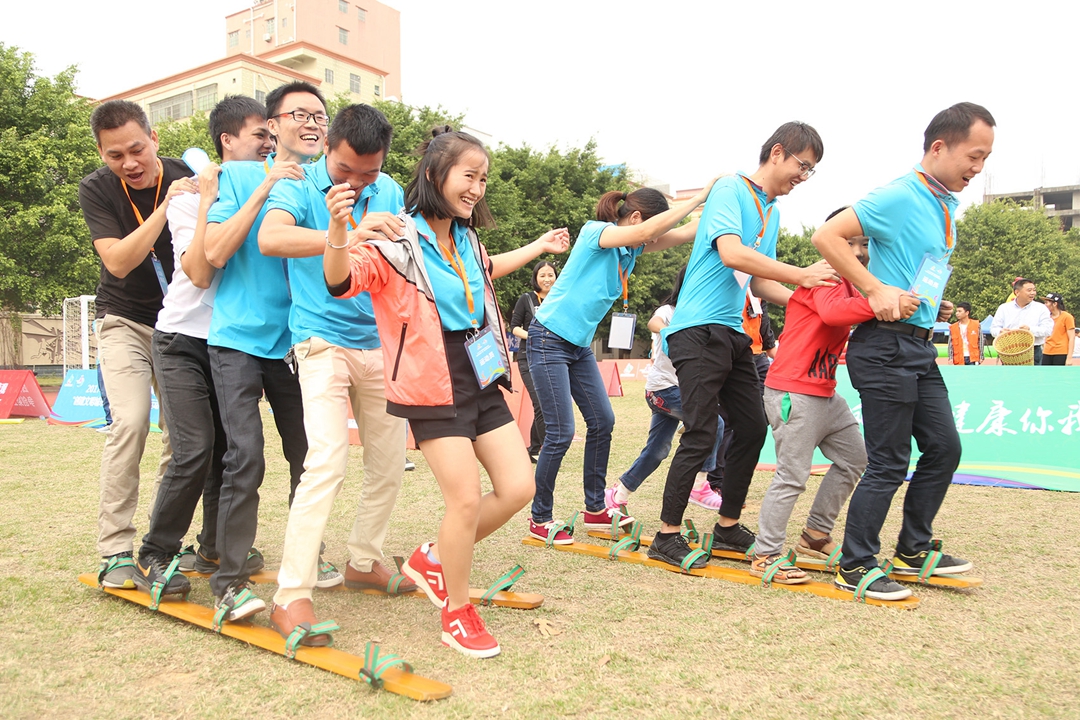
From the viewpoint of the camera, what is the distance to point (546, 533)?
4.56 m

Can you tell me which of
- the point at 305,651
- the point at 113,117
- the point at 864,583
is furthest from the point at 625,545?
the point at 113,117

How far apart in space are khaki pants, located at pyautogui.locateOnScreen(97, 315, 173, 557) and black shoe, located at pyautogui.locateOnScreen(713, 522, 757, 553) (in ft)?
9.52

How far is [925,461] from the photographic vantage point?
372 centimetres

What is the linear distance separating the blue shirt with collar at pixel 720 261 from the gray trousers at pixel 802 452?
1.75ft

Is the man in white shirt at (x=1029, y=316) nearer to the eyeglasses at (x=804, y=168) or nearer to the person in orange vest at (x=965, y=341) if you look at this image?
the person in orange vest at (x=965, y=341)

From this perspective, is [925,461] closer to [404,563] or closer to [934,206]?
[934,206]

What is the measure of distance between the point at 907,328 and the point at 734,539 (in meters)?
1.52

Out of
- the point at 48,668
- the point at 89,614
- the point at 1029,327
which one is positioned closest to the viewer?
the point at 48,668

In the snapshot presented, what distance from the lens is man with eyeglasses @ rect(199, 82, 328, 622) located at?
311 centimetres

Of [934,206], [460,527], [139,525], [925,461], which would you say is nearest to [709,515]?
[925,461]

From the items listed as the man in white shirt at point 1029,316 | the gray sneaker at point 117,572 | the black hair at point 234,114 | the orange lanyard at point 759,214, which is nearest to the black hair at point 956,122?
the orange lanyard at point 759,214

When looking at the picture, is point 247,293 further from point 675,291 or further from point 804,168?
point 675,291

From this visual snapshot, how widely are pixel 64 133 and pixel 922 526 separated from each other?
84.7 feet

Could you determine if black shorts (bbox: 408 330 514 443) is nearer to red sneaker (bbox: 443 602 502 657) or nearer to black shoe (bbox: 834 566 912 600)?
red sneaker (bbox: 443 602 502 657)
